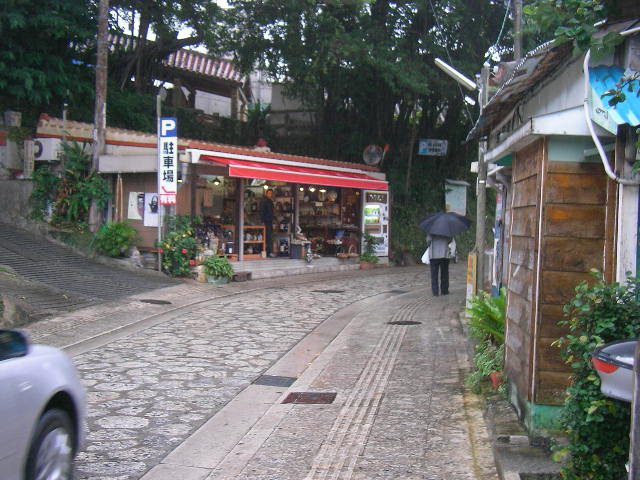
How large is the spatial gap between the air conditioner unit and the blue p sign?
3.57 metres

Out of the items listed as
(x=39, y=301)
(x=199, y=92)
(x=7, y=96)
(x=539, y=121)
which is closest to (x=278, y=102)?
(x=199, y=92)

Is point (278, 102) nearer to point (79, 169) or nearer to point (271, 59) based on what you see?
point (271, 59)

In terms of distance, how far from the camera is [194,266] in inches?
623

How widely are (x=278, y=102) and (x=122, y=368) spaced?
22.7m

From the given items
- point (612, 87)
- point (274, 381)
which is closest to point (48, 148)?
point (274, 381)

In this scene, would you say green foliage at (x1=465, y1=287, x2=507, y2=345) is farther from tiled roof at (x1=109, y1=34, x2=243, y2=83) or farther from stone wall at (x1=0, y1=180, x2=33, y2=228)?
tiled roof at (x1=109, y1=34, x2=243, y2=83)

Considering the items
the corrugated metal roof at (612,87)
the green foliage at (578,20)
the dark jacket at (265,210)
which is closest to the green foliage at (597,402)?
the corrugated metal roof at (612,87)

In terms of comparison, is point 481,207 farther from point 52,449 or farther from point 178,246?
point 52,449

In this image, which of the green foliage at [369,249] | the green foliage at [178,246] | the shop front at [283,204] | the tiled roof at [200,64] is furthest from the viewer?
the tiled roof at [200,64]

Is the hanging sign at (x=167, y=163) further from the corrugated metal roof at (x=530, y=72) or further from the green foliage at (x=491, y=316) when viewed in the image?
the green foliage at (x=491, y=316)

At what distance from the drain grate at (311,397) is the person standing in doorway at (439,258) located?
306 inches

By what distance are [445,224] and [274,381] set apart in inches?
302

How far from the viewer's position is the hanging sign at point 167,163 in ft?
49.0

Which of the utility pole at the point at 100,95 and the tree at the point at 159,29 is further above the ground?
the tree at the point at 159,29
